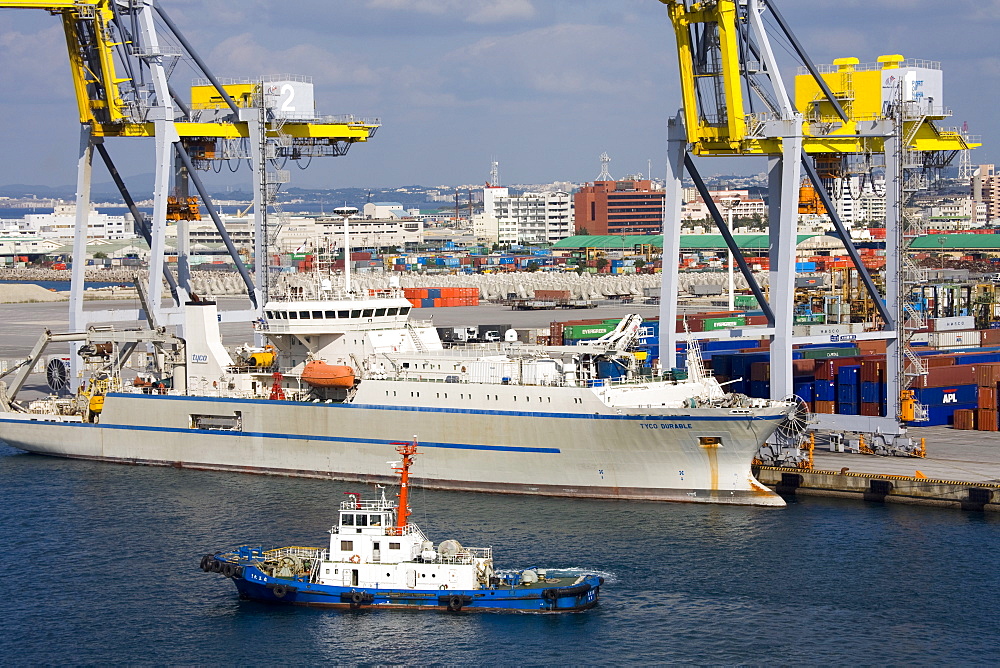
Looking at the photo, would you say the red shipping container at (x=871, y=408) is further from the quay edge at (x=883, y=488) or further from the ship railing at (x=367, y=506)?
the ship railing at (x=367, y=506)

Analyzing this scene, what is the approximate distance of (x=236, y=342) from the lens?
276 ft

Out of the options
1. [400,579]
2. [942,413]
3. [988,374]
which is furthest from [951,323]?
[400,579]

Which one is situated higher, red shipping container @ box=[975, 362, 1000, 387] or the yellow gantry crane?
the yellow gantry crane

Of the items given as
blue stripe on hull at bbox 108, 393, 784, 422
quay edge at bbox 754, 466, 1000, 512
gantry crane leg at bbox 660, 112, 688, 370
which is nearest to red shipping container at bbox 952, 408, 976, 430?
quay edge at bbox 754, 466, 1000, 512

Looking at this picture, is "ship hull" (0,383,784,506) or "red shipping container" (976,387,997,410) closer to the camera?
"ship hull" (0,383,784,506)

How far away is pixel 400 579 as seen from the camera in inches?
1118

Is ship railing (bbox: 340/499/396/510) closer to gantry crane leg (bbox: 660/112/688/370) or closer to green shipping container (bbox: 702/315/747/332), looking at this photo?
gantry crane leg (bbox: 660/112/688/370)

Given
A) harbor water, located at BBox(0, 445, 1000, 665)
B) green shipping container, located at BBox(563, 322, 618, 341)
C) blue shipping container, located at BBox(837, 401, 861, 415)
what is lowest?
harbor water, located at BBox(0, 445, 1000, 665)

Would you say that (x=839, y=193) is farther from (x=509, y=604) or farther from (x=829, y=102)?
(x=509, y=604)

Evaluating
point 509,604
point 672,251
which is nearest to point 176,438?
point 672,251

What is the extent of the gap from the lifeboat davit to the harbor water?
136 inches

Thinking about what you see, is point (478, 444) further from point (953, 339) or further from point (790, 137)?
point (953, 339)

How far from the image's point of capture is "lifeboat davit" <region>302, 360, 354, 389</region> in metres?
41.7

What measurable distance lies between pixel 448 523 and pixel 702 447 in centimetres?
754
